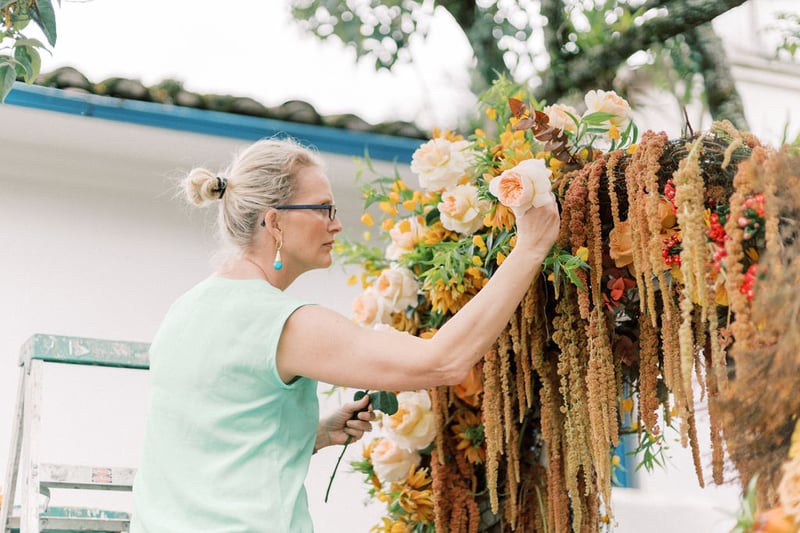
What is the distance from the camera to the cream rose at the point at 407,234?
9.04 ft

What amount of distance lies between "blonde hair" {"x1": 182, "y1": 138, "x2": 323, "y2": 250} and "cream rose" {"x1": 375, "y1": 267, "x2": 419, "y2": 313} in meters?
0.40

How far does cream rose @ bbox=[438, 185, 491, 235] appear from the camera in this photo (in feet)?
8.25

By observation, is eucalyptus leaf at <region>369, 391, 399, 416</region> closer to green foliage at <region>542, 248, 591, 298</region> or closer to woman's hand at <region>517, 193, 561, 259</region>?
green foliage at <region>542, 248, 591, 298</region>

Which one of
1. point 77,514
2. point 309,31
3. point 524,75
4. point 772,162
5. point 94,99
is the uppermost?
point 309,31

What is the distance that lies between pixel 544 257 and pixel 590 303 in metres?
0.22

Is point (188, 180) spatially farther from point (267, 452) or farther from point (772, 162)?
point (772, 162)

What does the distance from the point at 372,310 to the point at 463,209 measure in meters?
0.45

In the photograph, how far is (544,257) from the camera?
6.81 ft

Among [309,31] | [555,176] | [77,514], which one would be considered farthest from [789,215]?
[309,31]

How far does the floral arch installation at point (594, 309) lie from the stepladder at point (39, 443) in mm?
717

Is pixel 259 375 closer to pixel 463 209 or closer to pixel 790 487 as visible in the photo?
pixel 463 209

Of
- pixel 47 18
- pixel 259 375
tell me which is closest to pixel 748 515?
pixel 259 375

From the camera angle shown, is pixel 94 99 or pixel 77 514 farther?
pixel 94 99

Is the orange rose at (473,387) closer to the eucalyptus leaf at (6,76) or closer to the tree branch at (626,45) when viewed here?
the eucalyptus leaf at (6,76)
